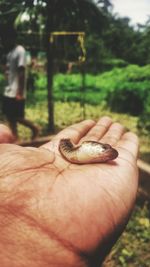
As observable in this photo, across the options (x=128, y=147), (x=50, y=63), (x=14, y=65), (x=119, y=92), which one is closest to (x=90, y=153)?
(x=128, y=147)

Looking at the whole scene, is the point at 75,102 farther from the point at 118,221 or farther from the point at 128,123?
the point at 118,221

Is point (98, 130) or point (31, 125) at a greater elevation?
point (98, 130)

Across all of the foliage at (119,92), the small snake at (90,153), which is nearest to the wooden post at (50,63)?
the foliage at (119,92)

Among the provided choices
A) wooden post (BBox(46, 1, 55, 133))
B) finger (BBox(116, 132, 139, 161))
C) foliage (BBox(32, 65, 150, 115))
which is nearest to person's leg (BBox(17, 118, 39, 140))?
wooden post (BBox(46, 1, 55, 133))

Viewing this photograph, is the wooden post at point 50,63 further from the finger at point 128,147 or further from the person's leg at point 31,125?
the finger at point 128,147

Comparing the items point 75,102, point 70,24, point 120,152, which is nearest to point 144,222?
point 120,152

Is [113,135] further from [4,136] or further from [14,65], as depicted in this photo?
[14,65]

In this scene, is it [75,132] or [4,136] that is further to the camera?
[75,132]

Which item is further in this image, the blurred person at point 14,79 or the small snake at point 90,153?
the blurred person at point 14,79
